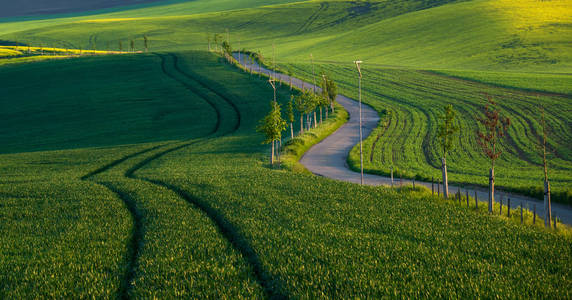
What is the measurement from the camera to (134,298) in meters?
17.7

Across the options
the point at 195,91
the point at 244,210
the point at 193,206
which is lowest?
the point at 193,206

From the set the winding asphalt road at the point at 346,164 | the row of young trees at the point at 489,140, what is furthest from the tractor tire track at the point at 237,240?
the winding asphalt road at the point at 346,164

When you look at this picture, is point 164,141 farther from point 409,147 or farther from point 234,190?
point 234,190

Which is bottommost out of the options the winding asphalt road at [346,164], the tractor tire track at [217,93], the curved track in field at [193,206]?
the winding asphalt road at [346,164]

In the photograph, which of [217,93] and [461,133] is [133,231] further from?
[217,93]

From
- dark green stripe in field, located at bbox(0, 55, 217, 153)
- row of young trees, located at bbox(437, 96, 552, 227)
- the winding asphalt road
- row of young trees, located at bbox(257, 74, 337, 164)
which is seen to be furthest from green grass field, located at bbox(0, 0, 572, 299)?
row of young trees, located at bbox(257, 74, 337, 164)

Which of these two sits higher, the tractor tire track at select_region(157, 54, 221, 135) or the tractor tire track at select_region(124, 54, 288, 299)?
the tractor tire track at select_region(157, 54, 221, 135)

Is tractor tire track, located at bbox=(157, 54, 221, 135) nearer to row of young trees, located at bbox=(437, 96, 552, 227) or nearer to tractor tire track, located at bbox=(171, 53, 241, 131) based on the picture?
tractor tire track, located at bbox=(171, 53, 241, 131)

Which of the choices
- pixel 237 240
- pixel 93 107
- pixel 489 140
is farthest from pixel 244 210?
pixel 93 107

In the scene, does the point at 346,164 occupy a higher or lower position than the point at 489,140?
lower

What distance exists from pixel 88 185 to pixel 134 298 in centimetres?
2485

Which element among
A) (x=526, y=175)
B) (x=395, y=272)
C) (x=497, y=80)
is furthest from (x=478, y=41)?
A: (x=395, y=272)

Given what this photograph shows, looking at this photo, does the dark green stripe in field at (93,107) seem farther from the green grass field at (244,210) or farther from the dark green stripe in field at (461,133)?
the dark green stripe in field at (461,133)

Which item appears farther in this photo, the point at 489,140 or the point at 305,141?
the point at 305,141
